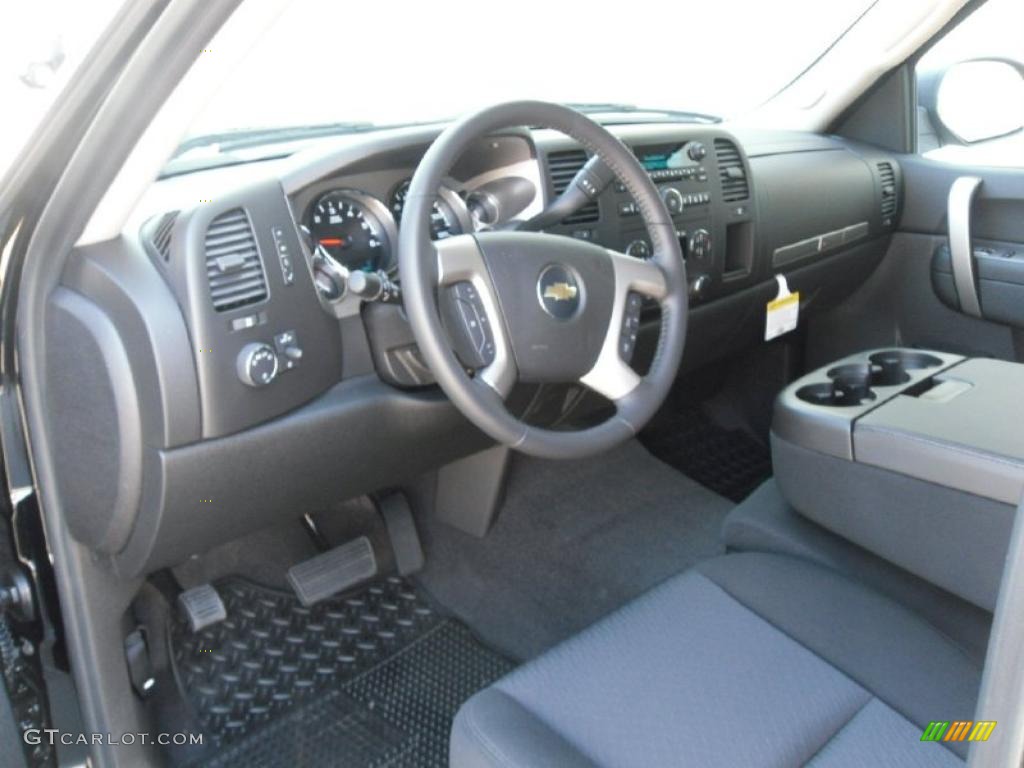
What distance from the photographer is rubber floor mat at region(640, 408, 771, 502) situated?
261cm

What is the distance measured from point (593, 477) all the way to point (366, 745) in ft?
3.22

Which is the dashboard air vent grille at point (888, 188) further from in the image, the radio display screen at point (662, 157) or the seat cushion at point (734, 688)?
the seat cushion at point (734, 688)

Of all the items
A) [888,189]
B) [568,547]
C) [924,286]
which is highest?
[888,189]

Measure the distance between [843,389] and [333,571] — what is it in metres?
1.10

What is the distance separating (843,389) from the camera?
1.85 m

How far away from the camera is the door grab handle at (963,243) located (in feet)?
8.25

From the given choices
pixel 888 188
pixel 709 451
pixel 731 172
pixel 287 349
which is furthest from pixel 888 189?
pixel 287 349

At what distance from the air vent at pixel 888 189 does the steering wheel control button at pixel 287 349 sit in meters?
1.86

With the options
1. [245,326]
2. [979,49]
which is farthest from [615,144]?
[979,49]

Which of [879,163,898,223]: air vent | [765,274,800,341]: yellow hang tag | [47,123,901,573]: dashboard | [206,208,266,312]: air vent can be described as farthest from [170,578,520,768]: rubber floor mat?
[879,163,898,223]: air vent

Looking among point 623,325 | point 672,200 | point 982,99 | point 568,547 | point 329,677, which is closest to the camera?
point 623,325

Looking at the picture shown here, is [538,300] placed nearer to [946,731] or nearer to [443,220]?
[443,220]

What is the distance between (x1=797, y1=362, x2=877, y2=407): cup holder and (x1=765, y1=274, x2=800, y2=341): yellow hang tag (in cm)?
53

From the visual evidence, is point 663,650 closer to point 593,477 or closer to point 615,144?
point 615,144
